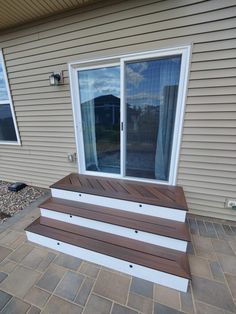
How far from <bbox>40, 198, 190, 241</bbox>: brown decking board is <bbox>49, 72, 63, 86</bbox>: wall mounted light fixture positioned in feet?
5.49

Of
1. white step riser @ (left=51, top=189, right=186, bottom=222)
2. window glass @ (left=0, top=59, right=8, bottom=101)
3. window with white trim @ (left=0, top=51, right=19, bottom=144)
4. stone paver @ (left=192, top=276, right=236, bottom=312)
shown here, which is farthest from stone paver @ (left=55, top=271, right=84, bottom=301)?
window glass @ (left=0, top=59, right=8, bottom=101)

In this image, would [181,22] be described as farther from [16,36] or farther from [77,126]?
[16,36]

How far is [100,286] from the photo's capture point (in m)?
1.44

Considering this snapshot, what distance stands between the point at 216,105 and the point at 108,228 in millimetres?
1837

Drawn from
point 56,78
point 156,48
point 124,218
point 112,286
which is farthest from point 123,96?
point 112,286

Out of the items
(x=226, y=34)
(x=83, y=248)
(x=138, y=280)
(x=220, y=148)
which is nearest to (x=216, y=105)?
(x=220, y=148)

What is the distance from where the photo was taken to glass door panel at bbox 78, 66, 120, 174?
2.32 m

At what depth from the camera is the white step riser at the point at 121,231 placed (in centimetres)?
156

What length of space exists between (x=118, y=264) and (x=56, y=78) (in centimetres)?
246

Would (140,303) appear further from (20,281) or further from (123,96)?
(123,96)

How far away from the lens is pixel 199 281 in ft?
4.82

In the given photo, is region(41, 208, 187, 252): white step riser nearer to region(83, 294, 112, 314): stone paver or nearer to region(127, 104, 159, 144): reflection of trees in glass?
region(83, 294, 112, 314): stone paver

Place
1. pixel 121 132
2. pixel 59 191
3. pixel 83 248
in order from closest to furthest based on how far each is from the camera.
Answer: pixel 83 248, pixel 59 191, pixel 121 132

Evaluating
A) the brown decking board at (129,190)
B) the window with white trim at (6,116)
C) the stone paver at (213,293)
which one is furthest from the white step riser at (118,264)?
the window with white trim at (6,116)
